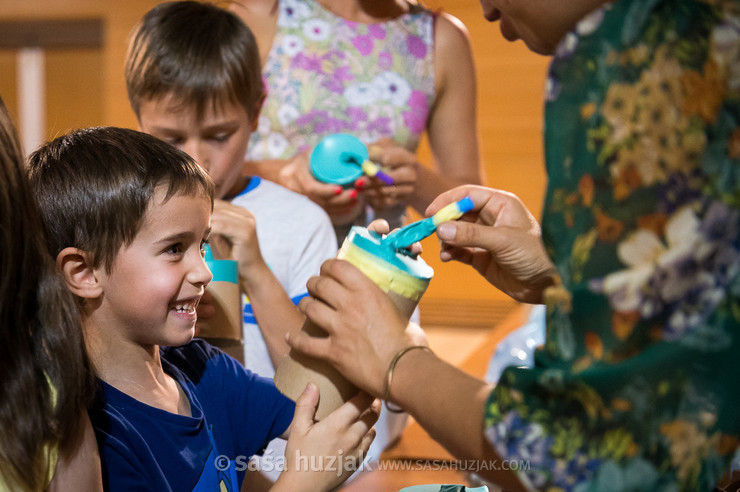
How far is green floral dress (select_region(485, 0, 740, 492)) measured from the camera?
665mm

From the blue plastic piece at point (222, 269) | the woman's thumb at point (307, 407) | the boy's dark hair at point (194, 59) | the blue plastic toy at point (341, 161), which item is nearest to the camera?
the woman's thumb at point (307, 407)

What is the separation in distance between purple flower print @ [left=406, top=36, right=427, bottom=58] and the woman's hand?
0.72 metres

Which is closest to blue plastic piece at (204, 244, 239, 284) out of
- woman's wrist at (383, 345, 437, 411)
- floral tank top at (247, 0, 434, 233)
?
woman's wrist at (383, 345, 437, 411)

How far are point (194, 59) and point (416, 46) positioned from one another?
558 millimetres

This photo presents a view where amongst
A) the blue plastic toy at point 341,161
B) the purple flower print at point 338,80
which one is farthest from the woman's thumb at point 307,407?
the purple flower print at point 338,80

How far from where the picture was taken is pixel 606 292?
670 millimetres

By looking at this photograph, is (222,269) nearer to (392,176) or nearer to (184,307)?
(184,307)

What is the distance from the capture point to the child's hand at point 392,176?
1585 mm

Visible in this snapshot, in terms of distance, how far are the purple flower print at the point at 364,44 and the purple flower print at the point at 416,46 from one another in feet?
0.29

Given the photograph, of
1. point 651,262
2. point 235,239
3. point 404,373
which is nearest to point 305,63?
point 235,239

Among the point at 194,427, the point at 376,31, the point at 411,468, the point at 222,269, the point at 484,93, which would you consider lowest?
the point at 484,93

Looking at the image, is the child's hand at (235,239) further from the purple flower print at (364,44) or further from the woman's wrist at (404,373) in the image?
the purple flower print at (364,44)

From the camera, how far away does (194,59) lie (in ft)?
4.66

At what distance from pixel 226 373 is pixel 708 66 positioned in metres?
0.76
